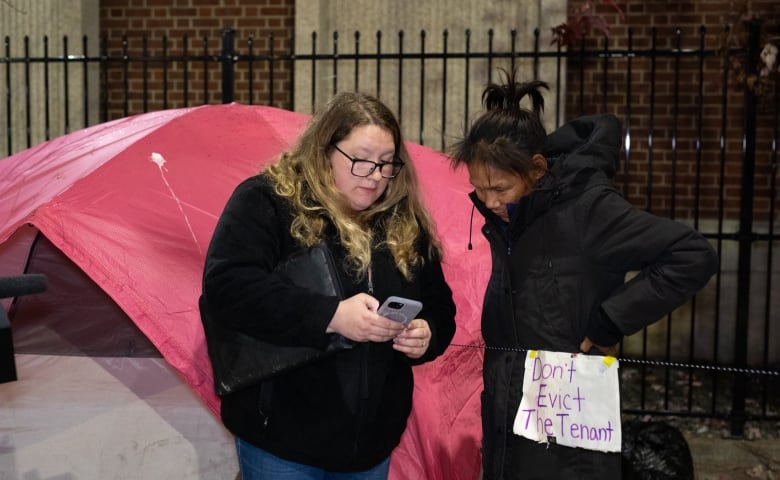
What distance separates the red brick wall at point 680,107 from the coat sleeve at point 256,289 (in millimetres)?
5485

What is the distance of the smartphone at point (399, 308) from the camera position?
2.14 metres

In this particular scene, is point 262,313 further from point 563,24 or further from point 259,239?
point 563,24

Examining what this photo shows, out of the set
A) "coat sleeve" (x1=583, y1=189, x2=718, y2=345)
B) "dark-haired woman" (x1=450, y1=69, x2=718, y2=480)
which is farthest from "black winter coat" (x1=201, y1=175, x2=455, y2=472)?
"coat sleeve" (x1=583, y1=189, x2=718, y2=345)

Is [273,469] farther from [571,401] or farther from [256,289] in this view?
[571,401]

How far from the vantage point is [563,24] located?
22.4 feet

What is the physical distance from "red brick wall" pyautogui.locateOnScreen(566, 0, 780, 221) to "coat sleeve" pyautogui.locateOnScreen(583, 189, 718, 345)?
499 cm

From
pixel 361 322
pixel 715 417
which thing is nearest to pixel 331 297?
pixel 361 322

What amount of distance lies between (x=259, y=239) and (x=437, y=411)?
56.8 inches

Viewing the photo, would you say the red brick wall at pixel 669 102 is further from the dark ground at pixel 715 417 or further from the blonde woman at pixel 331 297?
the blonde woman at pixel 331 297

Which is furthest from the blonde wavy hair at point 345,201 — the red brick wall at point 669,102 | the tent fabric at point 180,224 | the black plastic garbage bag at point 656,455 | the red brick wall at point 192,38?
the red brick wall at point 192,38

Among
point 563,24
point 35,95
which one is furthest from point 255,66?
point 563,24

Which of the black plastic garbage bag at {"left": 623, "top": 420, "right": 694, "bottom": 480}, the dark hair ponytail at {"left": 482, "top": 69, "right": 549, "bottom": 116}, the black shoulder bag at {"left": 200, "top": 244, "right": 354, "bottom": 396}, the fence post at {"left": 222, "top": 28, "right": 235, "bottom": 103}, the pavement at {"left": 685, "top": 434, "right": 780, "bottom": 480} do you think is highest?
the fence post at {"left": 222, "top": 28, "right": 235, "bottom": 103}

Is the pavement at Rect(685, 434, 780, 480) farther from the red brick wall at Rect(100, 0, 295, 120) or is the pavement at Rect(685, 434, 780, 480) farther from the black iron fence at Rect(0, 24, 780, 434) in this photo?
the red brick wall at Rect(100, 0, 295, 120)

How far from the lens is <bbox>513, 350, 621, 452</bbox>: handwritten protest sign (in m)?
2.52
